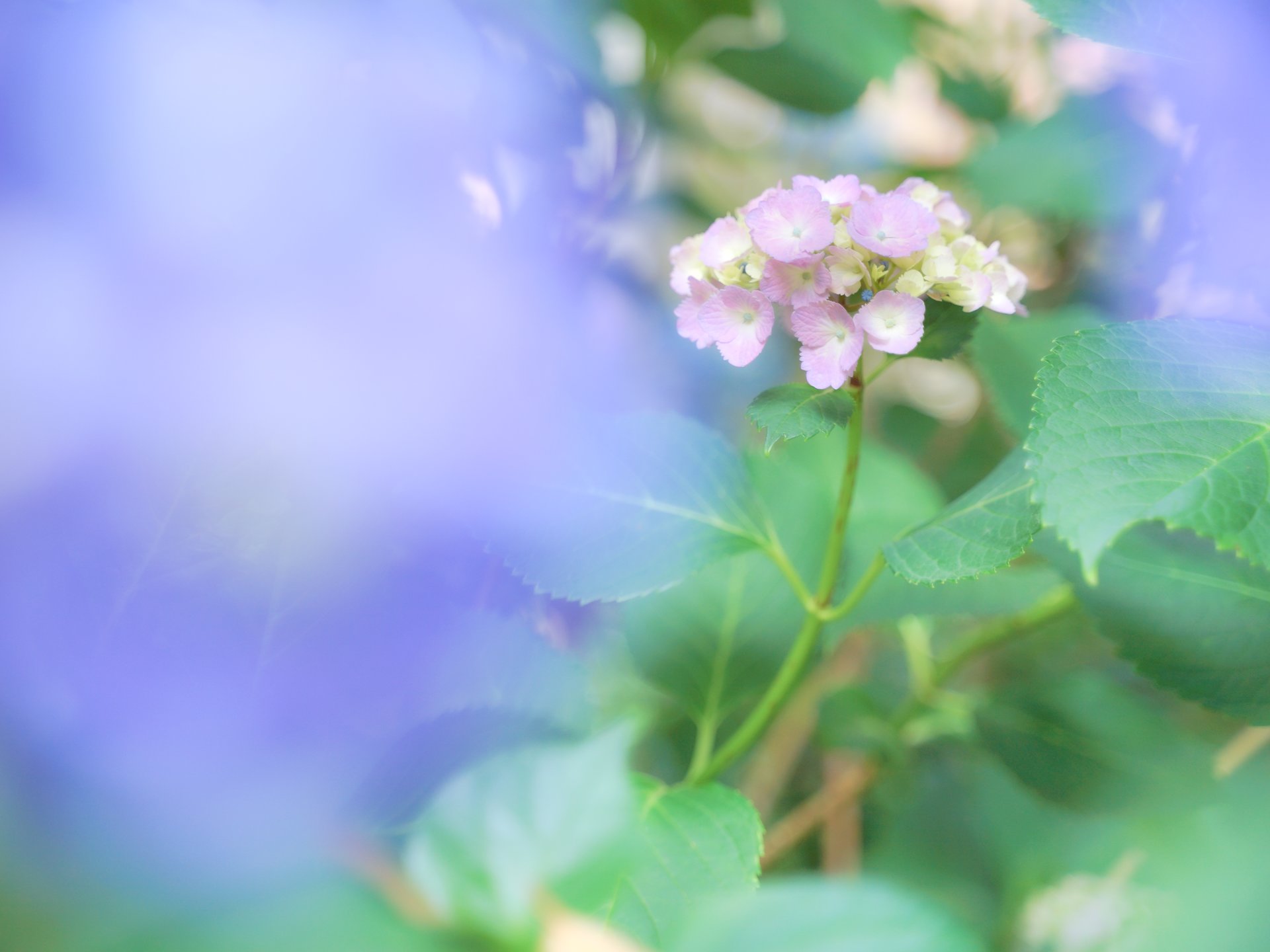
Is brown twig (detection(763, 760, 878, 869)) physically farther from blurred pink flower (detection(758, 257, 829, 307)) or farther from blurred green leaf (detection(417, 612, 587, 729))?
blurred pink flower (detection(758, 257, 829, 307))

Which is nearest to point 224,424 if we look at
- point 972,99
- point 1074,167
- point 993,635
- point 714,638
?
point 714,638

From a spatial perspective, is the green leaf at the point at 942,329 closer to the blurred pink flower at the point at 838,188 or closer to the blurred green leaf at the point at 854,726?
the blurred pink flower at the point at 838,188

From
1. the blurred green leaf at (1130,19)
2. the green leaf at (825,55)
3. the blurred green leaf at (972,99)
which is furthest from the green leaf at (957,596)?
the blurred green leaf at (972,99)

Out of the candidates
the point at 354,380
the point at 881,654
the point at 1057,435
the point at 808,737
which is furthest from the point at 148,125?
the point at 881,654

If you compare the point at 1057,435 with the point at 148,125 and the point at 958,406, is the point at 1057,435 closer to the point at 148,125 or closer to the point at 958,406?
the point at 148,125

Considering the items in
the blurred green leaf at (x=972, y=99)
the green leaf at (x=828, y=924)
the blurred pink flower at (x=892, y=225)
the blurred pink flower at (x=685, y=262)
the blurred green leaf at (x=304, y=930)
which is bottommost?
the blurred green leaf at (x=304, y=930)
